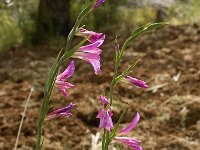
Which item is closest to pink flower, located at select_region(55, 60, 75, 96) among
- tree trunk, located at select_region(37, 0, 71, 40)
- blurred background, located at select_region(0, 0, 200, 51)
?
blurred background, located at select_region(0, 0, 200, 51)

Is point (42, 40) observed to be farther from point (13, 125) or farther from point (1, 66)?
point (13, 125)

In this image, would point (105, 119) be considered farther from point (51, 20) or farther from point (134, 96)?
point (51, 20)

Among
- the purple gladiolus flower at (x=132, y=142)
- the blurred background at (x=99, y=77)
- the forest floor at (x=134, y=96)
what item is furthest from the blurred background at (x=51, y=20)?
the purple gladiolus flower at (x=132, y=142)

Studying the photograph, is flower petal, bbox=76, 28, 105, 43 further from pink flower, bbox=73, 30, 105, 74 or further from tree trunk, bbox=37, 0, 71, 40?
tree trunk, bbox=37, 0, 71, 40

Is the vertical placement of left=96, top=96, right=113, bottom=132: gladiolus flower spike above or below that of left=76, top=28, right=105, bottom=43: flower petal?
below

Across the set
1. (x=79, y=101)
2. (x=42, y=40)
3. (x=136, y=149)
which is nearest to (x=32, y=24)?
(x=42, y=40)

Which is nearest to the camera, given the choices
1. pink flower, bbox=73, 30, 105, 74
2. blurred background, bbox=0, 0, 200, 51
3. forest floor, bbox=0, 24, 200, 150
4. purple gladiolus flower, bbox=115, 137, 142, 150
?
pink flower, bbox=73, 30, 105, 74

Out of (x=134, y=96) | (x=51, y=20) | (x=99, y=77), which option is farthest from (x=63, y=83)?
(x=51, y=20)

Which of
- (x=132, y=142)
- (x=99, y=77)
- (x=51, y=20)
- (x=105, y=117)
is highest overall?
(x=105, y=117)
